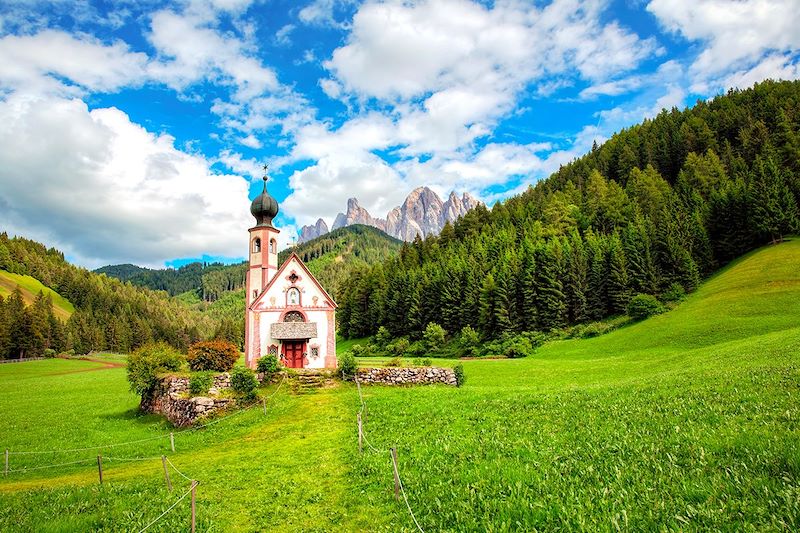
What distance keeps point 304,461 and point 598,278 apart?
64.8 m

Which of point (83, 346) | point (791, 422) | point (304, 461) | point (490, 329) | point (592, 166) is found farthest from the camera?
point (592, 166)

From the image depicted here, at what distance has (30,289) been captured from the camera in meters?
174

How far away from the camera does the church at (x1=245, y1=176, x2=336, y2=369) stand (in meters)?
41.5

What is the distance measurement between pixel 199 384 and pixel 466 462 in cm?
2499

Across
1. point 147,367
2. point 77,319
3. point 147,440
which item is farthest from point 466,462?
point 77,319

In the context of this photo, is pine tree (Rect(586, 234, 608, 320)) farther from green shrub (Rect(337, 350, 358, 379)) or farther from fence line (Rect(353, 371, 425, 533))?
fence line (Rect(353, 371, 425, 533))

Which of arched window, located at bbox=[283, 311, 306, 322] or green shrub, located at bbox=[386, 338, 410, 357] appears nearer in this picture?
arched window, located at bbox=[283, 311, 306, 322]

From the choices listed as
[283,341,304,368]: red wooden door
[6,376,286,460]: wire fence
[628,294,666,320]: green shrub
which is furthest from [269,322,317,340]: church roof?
[628,294,666,320]: green shrub

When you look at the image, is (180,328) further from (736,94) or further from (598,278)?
(736,94)

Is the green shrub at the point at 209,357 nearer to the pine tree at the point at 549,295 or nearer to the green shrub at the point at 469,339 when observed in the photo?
the green shrub at the point at 469,339

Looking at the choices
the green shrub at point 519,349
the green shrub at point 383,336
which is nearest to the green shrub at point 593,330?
the green shrub at point 519,349

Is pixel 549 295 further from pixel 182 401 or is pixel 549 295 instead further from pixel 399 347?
pixel 182 401

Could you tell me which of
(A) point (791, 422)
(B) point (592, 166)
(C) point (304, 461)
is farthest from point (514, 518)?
(B) point (592, 166)

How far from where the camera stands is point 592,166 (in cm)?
13825
